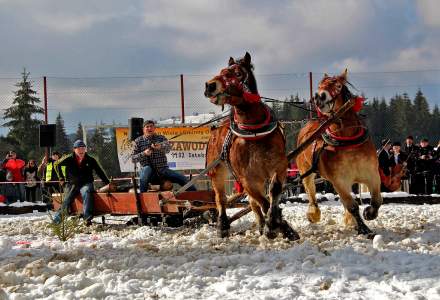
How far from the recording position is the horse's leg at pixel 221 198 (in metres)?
7.37

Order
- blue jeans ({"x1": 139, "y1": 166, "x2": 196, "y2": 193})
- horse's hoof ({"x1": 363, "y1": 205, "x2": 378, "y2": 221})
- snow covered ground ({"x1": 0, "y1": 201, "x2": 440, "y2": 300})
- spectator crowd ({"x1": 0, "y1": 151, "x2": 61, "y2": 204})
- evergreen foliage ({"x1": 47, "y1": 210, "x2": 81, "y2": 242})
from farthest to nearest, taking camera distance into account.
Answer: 1. spectator crowd ({"x1": 0, "y1": 151, "x2": 61, "y2": 204})
2. blue jeans ({"x1": 139, "y1": 166, "x2": 196, "y2": 193})
3. evergreen foliage ({"x1": 47, "y1": 210, "x2": 81, "y2": 242})
4. horse's hoof ({"x1": 363, "y1": 205, "x2": 378, "y2": 221})
5. snow covered ground ({"x1": 0, "y1": 201, "x2": 440, "y2": 300})

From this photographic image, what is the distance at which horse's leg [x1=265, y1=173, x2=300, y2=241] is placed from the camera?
6.06 m

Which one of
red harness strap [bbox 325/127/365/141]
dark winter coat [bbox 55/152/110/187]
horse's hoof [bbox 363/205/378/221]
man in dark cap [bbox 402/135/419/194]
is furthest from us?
man in dark cap [bbox 402/135/419/194]

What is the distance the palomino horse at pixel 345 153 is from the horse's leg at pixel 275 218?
801mm

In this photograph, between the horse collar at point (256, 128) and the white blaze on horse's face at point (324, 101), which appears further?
the white blaze on horse's face at point (324, 101)

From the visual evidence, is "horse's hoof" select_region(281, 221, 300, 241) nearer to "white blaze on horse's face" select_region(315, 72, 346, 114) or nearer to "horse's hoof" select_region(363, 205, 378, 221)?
"horse's hoof" select_region(363, 205, 378, 221)

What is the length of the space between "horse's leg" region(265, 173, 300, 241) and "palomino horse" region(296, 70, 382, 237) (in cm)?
80

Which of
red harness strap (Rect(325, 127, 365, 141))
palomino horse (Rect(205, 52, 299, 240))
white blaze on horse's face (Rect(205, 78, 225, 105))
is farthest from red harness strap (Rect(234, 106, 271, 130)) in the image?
red harness strap (Rect(325, 127, 365, 141))

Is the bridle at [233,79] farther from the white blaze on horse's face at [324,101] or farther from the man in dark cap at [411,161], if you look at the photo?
the man in dark cap at [411,161]

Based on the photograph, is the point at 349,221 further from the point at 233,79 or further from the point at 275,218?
the point at 233,79

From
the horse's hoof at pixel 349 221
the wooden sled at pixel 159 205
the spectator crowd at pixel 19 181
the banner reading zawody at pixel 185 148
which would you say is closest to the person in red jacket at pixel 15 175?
the spectator crowd at pixel 19 181

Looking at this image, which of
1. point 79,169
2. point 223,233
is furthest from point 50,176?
point 223,233

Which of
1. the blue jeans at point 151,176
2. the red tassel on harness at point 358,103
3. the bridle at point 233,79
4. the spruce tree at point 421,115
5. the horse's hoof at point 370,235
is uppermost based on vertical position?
the spruce tree at point 421,115

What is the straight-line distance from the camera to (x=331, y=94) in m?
6.73
